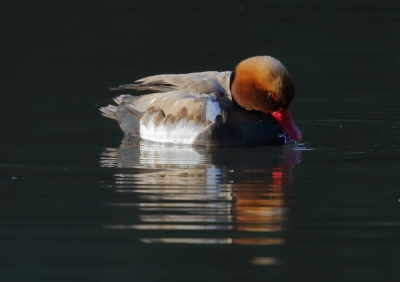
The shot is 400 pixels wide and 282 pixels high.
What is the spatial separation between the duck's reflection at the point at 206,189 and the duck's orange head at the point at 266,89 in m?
0.32

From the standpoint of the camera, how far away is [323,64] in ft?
44.0

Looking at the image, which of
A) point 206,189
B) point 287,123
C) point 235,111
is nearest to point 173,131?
point 235,111

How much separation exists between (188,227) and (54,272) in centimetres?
112

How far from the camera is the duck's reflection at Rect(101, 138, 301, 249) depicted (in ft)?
20.4

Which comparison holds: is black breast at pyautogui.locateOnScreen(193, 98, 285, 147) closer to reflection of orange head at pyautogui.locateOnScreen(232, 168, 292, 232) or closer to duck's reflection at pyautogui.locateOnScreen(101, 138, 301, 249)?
duck's reflection at pyautogui.locateOnScreen(101, 138, 301, 249)

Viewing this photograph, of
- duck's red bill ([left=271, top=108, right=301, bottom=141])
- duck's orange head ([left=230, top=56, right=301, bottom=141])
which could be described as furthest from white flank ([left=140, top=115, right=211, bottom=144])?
duck's red bill ([left=271, top=108, right=301, bottom=141])

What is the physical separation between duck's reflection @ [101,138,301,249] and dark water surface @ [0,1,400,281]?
1 centimetres

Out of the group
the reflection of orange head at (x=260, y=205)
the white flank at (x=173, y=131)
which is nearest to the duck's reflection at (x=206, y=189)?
the reflection of orange head at (x=260, y=205)

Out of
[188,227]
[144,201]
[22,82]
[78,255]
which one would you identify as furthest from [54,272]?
[22,82]

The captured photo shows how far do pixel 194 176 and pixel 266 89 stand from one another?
5.07 feet

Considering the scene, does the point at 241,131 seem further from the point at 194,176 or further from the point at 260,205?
the point at 260,205

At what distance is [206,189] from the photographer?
7.21 meters

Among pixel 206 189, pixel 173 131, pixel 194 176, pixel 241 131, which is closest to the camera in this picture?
pixel 206 189

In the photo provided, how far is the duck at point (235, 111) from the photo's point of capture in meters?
8.80
